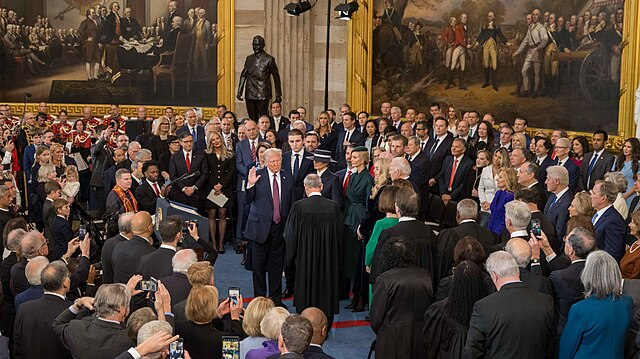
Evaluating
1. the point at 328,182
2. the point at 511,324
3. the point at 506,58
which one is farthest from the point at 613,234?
the point at 506,58

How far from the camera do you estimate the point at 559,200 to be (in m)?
10.0

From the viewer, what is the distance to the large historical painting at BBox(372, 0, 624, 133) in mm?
16109

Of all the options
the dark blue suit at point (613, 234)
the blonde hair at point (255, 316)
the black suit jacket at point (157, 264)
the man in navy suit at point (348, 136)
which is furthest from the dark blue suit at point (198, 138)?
the blonde hair at point (255, 316)

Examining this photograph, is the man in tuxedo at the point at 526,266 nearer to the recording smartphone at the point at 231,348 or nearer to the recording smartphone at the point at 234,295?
the recording smartphone at the point at 234,295

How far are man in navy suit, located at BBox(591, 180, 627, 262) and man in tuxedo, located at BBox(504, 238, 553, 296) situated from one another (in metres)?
2.01

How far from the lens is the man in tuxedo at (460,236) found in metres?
8.75

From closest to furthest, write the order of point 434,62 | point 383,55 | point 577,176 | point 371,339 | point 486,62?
point 371,339, point 577,176, point 486,62, point 434,62, point 383,55

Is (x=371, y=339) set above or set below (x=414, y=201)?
below

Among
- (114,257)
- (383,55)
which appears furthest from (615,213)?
(383,55)

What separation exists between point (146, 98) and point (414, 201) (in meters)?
15.7

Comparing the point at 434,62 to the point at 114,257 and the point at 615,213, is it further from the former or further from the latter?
the point at 114,257

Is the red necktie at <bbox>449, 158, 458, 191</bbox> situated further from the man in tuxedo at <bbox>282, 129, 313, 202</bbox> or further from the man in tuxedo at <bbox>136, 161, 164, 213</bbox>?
the man in tuxedo at <bbox>136, 161, 164, 213</bbox>

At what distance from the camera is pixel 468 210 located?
8789 mm

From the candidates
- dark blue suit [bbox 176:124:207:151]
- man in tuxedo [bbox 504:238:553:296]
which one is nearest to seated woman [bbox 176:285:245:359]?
man in tuxedo [bbox 504:238:553:296]
